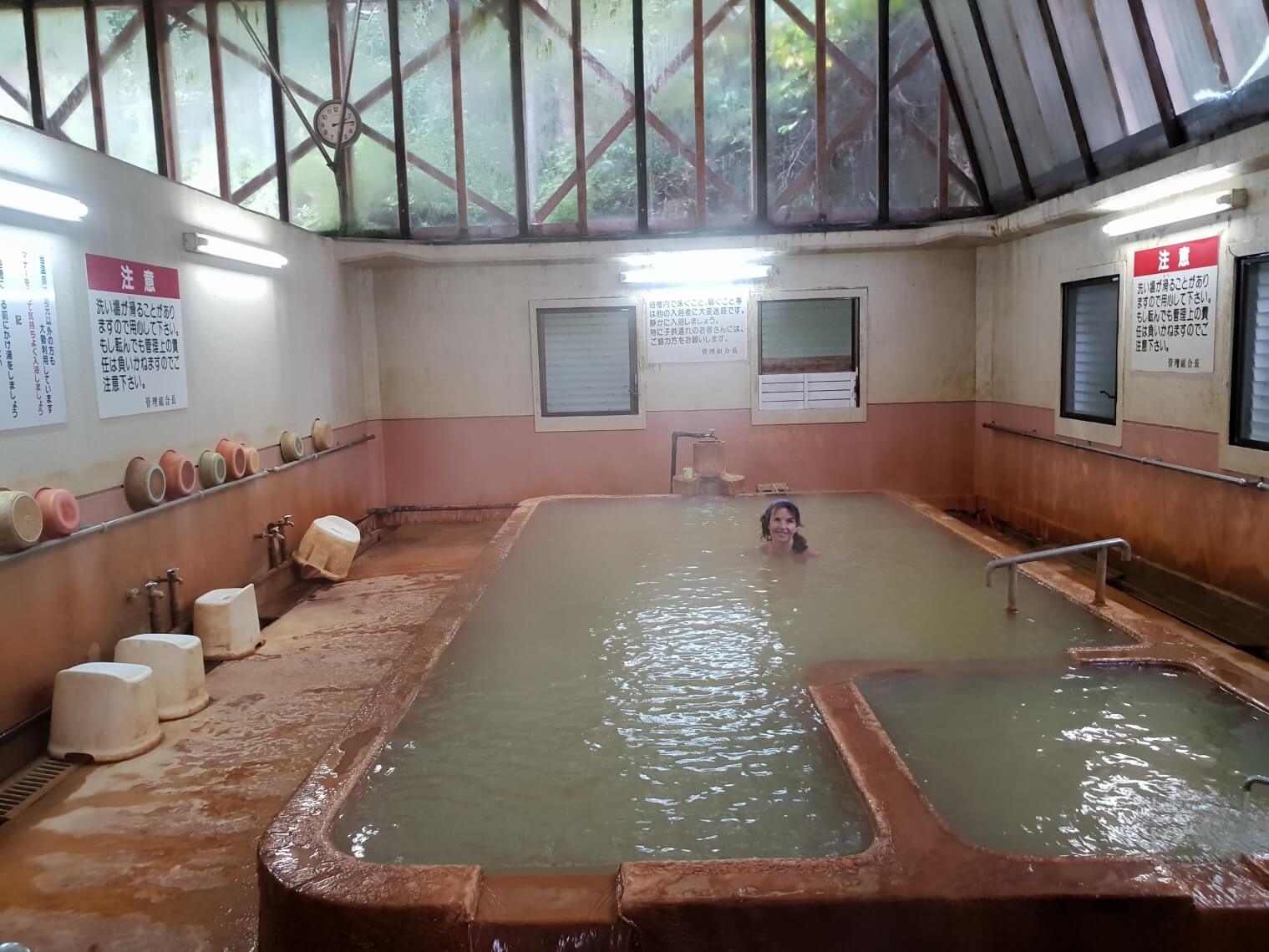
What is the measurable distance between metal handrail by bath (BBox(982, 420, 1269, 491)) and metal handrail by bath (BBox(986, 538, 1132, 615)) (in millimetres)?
1171

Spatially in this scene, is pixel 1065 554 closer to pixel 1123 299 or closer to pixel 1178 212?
pixel 1178 212

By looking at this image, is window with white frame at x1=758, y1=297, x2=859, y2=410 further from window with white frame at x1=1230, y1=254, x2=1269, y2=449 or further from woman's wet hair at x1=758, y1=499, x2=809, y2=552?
window with white frame at x1=1230, y1=254, x2=1269, y2=449

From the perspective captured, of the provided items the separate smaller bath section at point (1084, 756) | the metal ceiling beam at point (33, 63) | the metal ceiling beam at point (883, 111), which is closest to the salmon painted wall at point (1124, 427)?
the metal ceiling beam at point (883, 111)

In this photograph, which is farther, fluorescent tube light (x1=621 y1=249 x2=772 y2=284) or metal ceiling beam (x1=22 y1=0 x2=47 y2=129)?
fluorescent tube light (x1=621 y1=249 x2=772 y2=284)

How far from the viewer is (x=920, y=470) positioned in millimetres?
8914

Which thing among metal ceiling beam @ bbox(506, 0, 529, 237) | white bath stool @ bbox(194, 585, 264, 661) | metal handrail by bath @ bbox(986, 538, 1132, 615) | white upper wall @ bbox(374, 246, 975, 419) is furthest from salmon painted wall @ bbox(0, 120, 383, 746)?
metal handrail by bath @ bbox(986, 538, 1132, 615)

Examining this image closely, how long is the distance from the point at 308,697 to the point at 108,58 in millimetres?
6423

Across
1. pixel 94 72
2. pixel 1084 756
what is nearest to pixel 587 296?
pixel 94 72

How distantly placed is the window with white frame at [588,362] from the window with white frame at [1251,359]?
5.04 m

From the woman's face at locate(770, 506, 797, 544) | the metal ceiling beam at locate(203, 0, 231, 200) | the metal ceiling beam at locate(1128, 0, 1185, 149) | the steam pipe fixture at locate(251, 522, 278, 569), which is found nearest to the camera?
the metal ceiling beam at locate(1128, 0, 1185, 149)

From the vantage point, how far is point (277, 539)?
6.45 m

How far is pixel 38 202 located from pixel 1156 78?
601 cm

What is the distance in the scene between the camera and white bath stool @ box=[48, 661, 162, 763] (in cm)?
386

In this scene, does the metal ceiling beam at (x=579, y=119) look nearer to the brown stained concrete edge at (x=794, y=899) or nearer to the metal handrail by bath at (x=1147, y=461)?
the metal handrail by bath at (x=1147, y=461)
